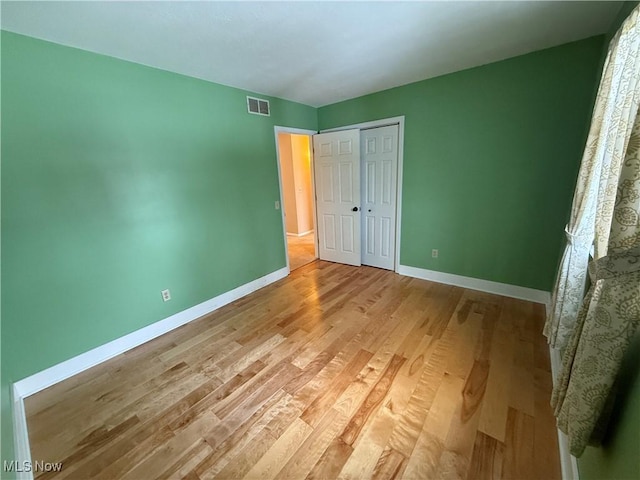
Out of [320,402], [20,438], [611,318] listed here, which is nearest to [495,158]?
[611,318]

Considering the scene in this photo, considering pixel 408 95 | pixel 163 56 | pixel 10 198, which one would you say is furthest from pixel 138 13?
pixel 408 95

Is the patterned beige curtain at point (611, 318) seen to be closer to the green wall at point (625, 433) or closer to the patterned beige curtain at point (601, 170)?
the green wall at point (625, 433)

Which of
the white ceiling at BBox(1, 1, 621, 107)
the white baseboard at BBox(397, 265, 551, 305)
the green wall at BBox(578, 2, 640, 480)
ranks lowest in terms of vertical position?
the white baseboard at BBox(397, 265, 551, 305)

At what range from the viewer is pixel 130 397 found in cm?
176

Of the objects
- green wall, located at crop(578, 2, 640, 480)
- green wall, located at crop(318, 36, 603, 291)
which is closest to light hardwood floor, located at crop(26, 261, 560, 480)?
green wall, located at crop(578, 2, 640, 480)

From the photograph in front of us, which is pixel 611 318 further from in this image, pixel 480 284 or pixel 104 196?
pixel 104 196

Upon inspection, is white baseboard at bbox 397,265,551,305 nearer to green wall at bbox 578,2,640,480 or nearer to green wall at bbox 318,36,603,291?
green wall at bbox 318,36,603,291

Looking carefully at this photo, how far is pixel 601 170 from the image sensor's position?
53.1 inches

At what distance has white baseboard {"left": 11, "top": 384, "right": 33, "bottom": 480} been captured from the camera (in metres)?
1.25

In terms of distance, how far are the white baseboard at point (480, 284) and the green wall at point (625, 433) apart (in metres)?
2.13

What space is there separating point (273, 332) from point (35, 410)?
5.45 ft

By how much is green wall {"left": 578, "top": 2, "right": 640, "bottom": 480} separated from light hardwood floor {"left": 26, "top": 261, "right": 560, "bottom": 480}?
19.7 inches

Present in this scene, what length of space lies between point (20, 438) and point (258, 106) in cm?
334

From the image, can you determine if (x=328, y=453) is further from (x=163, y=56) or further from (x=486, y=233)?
(x=163, y=56)
